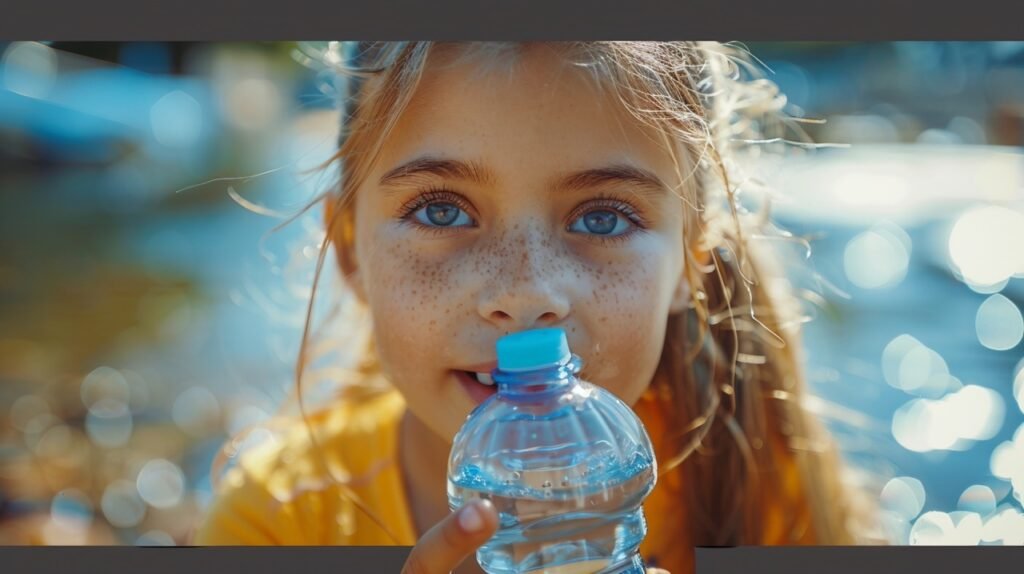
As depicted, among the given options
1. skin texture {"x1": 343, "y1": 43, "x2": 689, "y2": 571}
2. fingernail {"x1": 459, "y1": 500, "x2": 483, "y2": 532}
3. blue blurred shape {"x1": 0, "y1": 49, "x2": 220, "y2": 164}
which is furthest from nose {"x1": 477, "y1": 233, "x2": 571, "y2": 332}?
blue blurred shape {"x1": 0, "y1": 49, "x2": 220, "y2": 164}

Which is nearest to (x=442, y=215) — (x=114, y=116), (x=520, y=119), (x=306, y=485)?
(x=520, y=119)

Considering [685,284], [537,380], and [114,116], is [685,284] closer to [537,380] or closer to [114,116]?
[537,380]

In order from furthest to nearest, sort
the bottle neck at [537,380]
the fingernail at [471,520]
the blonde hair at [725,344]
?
the blonde hair at [725,344] → the bottle neck at [537,380] → the fingernail at [471,520]

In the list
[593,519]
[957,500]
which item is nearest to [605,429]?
[593,519]

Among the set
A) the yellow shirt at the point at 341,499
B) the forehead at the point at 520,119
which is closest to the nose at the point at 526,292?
the forehead at the point at 520,119

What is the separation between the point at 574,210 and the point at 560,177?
0.17 ft

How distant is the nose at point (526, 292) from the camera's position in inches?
53.8

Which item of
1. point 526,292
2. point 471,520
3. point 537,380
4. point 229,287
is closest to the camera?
point 471,520

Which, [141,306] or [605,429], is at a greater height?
[605,429]

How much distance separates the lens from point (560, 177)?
4.65 ft

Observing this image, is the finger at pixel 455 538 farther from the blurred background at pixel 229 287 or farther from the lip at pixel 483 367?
the blurred background at pixel 229 287

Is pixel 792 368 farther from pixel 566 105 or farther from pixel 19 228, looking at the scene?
pixel 19 228

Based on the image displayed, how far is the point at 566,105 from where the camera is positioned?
56.6 inches

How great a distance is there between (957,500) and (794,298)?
27.9 inches
